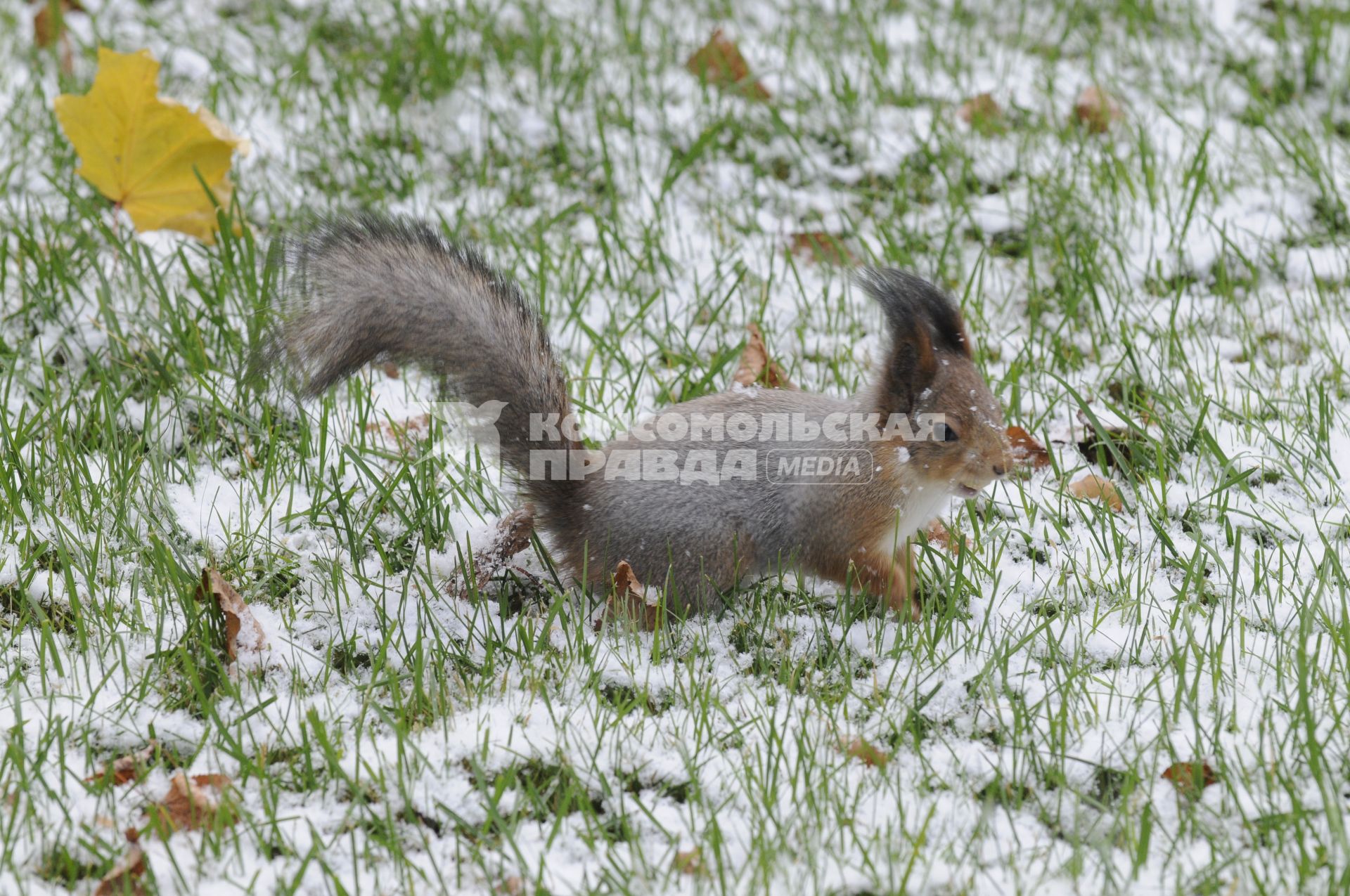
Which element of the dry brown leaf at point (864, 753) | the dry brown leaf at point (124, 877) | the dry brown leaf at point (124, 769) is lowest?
the dry brown leaf at point (124, 877)

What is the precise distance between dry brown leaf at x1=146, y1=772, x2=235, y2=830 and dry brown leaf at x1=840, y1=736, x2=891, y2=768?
2.53ft

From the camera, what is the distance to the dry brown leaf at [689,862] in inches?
62.1

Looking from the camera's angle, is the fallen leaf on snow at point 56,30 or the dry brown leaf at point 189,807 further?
the fallen leaf on snow at point 56,30

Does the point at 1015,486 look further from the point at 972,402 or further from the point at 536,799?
the point at 536,799

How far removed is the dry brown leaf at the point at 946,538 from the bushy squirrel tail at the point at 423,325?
66 cm

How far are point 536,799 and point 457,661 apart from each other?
349mm

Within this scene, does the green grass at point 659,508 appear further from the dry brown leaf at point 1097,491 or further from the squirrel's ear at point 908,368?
the squirrel's ear at point 908,368

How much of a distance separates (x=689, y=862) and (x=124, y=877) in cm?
64

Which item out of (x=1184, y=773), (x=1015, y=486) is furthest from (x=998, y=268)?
(x=1184, y=773)

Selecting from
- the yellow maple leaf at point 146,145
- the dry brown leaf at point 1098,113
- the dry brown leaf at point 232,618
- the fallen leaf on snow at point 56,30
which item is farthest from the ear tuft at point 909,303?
the fallen leaf on snow at point 56,30

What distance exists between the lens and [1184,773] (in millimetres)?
1706

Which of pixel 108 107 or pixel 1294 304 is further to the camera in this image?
pixel 1294 304

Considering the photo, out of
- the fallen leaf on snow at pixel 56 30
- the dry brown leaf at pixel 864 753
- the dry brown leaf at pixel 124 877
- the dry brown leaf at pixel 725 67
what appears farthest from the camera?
the dry brown leaf at pixel 725 67

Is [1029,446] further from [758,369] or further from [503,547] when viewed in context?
[503,547]
